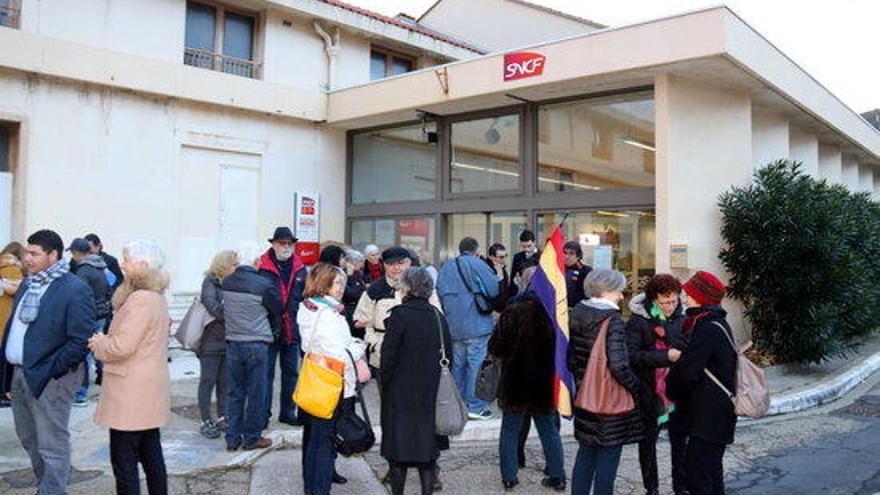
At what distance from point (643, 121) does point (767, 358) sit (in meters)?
3.90

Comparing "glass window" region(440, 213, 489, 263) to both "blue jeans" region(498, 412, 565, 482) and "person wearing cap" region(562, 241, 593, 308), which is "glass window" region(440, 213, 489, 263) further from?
"blue jeans" region(498, 412, 565, 482)

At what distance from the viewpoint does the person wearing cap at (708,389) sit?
13.0ft

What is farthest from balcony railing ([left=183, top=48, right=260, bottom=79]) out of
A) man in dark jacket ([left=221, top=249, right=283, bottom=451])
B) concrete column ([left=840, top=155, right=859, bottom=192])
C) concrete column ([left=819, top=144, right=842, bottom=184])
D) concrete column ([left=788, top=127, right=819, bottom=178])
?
concrete column ([left=840, top=155, right=859, bottom=192])

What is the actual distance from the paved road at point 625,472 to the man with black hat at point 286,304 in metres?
0.77

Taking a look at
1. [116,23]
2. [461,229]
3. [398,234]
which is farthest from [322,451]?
[116,23]

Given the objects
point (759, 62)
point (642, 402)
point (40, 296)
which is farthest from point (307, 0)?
point (642, 402)

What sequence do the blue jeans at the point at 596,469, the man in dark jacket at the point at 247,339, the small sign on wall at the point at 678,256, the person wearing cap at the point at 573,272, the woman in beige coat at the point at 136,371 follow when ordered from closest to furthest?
the woman in beige coat at the point at 136,371 → the blue jeans at the point at 596,469 → the man in dark jacket at the point at 247,339 → the person wearing cap at the point at 573,272 → the small sign on wall at the point at 678,256

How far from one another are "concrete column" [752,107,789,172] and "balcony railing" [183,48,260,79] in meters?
8.74

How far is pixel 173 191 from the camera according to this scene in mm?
10906

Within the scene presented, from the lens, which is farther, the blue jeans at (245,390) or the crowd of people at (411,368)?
the blue jeans at (245,390)

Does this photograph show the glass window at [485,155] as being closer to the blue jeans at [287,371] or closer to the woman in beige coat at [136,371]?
the blue jeans at [287,371]

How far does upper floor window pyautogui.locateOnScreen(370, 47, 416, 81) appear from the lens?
1386 cm

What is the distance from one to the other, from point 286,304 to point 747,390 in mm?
4067

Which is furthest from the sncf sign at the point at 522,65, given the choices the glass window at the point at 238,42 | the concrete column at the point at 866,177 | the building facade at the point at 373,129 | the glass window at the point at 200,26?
the concrete column at the point at 866,177
